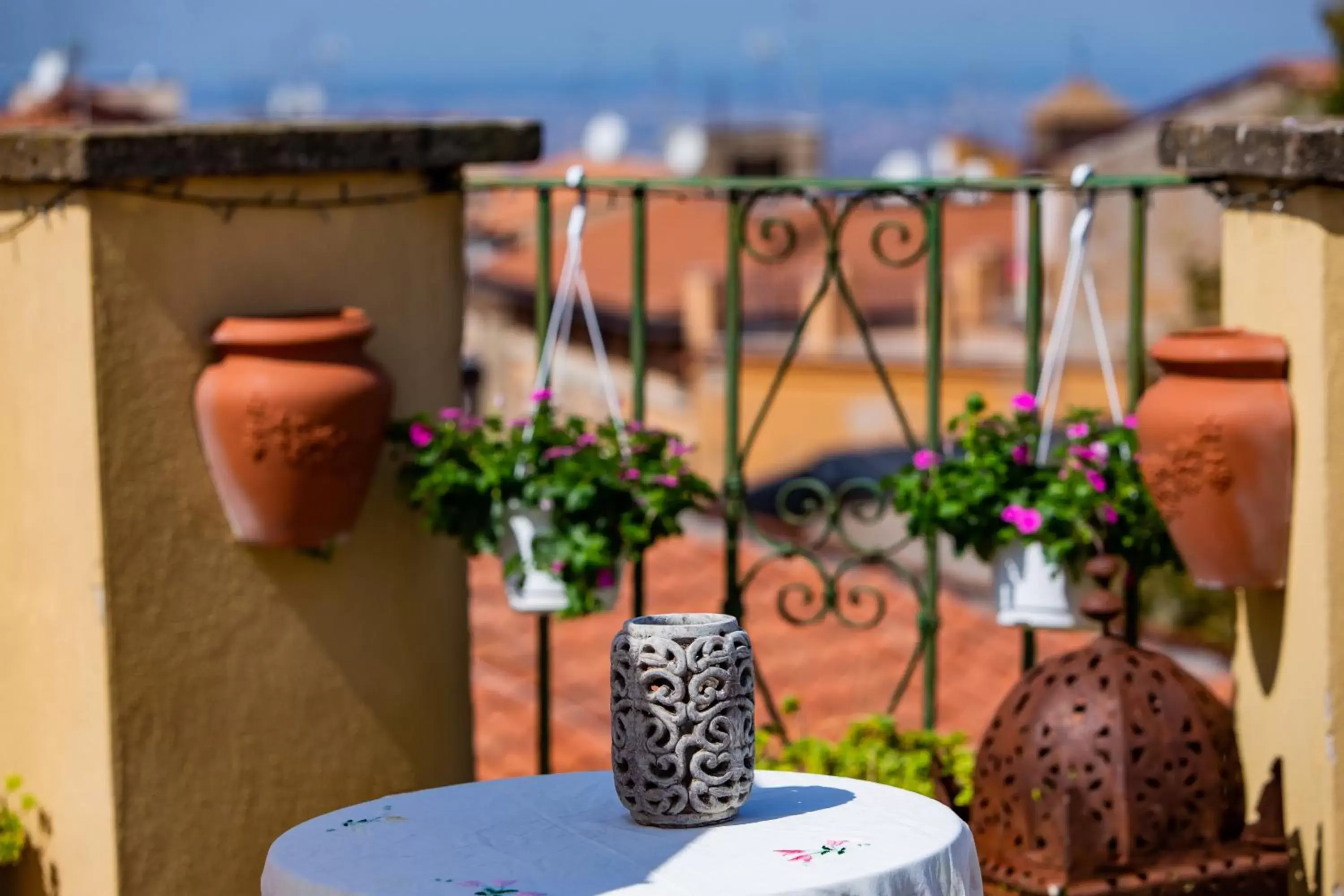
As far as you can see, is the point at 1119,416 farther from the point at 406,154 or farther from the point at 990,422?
the point at 406,154

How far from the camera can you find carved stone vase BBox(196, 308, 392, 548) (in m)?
3.33

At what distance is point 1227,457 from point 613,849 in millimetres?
1363

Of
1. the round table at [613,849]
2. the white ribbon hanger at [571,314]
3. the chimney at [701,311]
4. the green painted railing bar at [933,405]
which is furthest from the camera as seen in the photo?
the chimney at [701,311]

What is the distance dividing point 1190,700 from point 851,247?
28.1 metres

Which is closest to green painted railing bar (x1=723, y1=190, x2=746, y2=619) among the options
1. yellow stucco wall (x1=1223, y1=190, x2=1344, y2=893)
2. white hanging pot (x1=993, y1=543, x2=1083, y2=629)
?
white hanging pot (x1=993, y1=543, x2=1083, y2=629)

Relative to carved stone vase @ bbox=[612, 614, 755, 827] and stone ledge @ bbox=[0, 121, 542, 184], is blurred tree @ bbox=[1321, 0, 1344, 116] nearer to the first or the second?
stone ledge @ bbox=[0, 121, 542, 184]

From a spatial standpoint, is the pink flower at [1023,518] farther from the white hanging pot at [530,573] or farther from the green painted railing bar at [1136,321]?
the white hanging pot at [530,573]

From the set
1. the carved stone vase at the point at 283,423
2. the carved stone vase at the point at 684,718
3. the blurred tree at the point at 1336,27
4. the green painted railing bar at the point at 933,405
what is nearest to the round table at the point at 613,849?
the carved stone vase at the point at 684,718

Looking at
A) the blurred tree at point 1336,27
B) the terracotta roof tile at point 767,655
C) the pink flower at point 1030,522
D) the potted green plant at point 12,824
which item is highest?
the blurred tree at point 1336,27

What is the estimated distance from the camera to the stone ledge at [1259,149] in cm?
316

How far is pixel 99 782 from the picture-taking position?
330 centimetres

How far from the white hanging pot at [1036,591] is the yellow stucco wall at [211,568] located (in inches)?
42.5

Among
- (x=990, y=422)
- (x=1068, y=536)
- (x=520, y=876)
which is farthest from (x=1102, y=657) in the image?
(x=520, y=876)

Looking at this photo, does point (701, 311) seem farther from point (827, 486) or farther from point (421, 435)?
point (421, 435)
